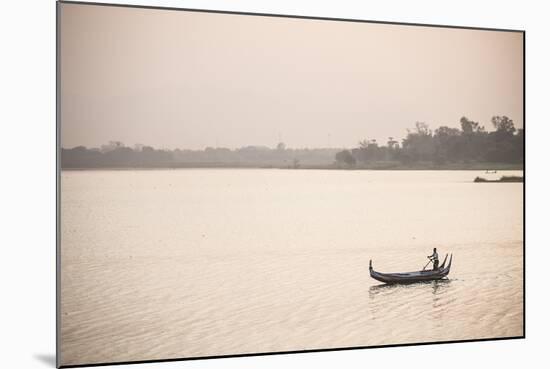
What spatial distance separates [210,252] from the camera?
503 cm

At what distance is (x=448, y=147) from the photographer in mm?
5441

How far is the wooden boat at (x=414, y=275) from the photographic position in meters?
5.28

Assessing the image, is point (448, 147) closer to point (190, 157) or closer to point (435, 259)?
point (435, 259)

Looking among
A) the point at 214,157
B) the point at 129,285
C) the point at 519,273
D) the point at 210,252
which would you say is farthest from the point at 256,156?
the point at 519,273

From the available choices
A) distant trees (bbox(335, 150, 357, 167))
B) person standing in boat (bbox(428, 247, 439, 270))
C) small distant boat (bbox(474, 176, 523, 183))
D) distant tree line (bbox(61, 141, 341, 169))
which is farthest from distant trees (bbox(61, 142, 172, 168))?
small distant boat (bbox(474, 176, 523, 183))

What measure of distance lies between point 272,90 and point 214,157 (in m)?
0.55

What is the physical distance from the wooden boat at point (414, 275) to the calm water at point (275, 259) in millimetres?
39

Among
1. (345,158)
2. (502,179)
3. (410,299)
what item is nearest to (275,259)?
(345,158)

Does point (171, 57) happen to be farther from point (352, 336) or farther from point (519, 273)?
point (519, 273)

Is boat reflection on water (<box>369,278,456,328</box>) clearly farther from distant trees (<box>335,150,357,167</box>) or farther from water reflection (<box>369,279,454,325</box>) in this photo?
distant trees (<box>335,150,357,167</box>)

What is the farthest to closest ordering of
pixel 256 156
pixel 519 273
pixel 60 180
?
pixel 519 273 → pixel 256 156 → pixel 60 180

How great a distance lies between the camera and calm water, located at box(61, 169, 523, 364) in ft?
15.9

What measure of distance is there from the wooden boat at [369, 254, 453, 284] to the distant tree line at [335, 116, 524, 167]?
65 cm
